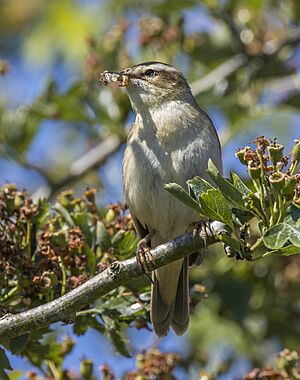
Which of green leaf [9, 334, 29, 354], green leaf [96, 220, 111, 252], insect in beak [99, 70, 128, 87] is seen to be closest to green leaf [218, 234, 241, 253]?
green leaf [96, 220, 111, 252]

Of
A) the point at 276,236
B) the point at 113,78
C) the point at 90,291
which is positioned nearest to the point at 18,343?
the point at 90,291

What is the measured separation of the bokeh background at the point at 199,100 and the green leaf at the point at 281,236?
1.81 m

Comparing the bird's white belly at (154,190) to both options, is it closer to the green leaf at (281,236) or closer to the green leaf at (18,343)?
the green leaf at (18,343)

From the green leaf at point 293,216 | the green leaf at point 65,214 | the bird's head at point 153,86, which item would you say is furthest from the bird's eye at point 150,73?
the green leaf at point 293,216

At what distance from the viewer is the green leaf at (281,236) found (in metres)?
2.63

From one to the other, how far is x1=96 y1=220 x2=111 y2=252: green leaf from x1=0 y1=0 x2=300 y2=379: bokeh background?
1.08 metres

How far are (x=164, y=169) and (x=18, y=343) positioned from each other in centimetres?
135

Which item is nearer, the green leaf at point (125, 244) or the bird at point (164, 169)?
the green leaf at point (125, 244)

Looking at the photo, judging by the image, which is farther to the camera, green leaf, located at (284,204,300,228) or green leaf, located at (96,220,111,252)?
green leaf, located at (96,220,111,252)

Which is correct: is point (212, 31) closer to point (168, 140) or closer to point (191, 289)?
point (168, 140)

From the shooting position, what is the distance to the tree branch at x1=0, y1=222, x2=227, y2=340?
9.70 feet

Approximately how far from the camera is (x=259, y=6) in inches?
228

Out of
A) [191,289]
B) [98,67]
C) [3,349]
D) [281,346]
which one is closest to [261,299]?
[281,346]

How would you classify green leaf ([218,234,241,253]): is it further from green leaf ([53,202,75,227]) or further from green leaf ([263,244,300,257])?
green leaf ([53,202,75,227])
